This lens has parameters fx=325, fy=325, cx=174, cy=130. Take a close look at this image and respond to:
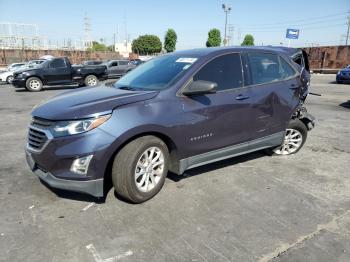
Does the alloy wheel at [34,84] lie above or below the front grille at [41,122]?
below

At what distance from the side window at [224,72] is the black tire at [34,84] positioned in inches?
582

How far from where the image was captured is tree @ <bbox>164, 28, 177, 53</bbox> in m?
76.4

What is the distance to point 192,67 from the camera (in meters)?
4.07

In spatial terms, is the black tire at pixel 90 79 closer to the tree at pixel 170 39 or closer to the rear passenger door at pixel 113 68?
the rear passenger door at pixel 113 68

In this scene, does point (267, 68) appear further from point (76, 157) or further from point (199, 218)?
point (76, 157)

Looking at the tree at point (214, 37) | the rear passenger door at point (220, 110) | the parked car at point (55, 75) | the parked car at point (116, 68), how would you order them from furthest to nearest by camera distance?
the tree at point (214, 37), the parked car at point (116, 68), the parked car at point (55, 75), the rear passenger door at point (220, 110)

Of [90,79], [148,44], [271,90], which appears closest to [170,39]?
[148,44]

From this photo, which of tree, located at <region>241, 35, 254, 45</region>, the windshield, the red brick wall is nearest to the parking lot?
the windshield

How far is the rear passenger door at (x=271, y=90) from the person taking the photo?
15.3 feet

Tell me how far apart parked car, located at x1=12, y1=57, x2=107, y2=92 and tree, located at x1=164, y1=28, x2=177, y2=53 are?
5984cm

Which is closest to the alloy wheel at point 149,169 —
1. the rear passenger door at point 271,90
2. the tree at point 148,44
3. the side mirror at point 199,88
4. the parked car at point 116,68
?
the side mirror at point 199,88

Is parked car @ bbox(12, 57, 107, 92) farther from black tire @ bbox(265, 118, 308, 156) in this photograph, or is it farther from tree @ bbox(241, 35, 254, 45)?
tree @ bbox(241, 35, 254, 45)

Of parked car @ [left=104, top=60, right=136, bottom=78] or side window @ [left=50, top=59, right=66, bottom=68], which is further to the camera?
parked car @ [left=104, top=60, right=136, bottom=78]

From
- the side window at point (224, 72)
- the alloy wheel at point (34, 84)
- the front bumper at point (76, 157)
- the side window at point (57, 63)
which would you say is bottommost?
the alloy wheel at point (34, 84)
